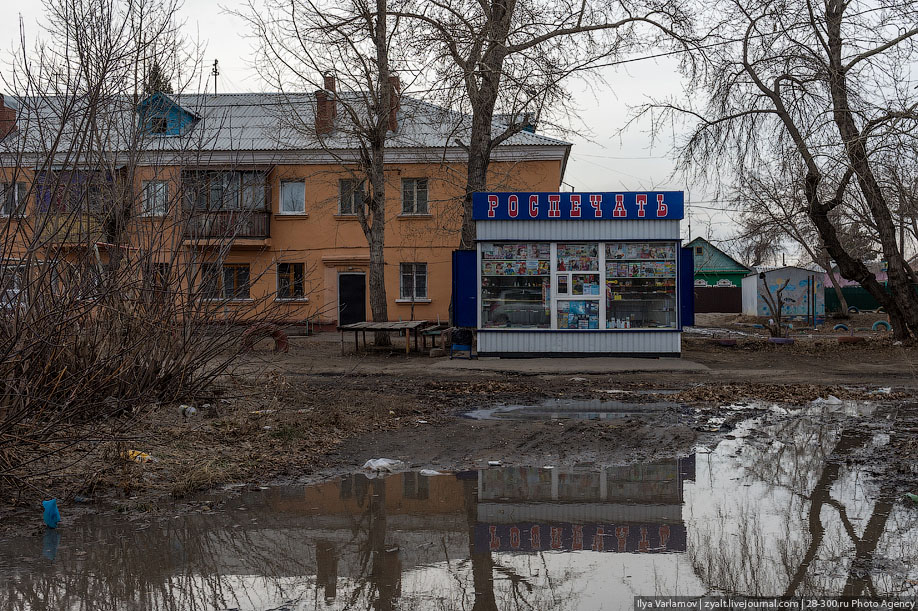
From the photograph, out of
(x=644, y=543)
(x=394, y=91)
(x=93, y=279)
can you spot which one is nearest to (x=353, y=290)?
(x=394, y=91)

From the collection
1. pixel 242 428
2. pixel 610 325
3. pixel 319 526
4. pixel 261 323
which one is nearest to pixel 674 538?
pixel 319 526

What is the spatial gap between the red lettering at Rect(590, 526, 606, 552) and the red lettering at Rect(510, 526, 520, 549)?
0.46 metres

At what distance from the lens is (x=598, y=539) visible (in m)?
5.05

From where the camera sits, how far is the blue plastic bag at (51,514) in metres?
5.25

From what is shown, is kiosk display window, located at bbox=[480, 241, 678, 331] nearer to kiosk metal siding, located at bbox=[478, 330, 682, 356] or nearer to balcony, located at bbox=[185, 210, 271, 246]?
kiosk metal siding, located at bbox=[478, 330, 682, 356]

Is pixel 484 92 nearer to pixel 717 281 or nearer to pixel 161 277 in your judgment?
pixel 161 277

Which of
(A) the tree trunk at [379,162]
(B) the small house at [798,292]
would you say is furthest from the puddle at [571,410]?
(B) the small house at [798,292]

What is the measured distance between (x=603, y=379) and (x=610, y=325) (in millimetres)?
3496

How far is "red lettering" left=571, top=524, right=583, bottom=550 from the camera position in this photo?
4.91 m

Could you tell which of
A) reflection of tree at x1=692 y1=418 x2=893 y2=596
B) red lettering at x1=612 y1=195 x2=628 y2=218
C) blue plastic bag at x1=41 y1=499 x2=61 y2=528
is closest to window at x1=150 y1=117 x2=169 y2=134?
blue plastic bag at x1=41 y1=499 x2=61 y2=528

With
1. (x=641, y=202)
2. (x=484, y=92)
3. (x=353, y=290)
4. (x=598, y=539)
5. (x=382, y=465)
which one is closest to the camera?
(x=598, y=539)

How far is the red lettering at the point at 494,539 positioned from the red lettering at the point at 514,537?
0.09m

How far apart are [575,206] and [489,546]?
548 inches

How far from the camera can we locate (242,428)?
8.23 metres
